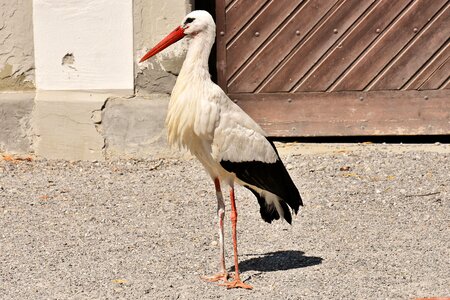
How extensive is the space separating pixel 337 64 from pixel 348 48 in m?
0.19

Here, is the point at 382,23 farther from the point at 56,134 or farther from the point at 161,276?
the point at 161,276

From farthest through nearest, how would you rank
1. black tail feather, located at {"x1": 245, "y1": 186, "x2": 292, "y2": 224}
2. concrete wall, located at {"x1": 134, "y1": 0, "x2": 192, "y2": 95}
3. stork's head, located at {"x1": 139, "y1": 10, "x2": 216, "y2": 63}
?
concrete wall, located at {"x1": 134, "y1": 0, "x2": 192, "y2": 95} → black tail feather, located at {"x1": 245, "y1": 186, "x2": 292, "y2": 224} → stork's head, located at {"x1": 139, "y1": 10, "x2": 216, "y2": 63}

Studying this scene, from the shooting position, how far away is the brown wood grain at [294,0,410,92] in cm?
909

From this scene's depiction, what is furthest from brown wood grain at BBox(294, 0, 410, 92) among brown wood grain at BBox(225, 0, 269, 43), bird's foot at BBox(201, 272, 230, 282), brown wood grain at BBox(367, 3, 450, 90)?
bird's foot at BBox(201, 272, 230, 282)

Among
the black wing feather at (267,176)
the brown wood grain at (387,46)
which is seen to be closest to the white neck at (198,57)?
the black wing feather at (267,176)

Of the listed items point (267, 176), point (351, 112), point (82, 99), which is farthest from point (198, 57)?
point (351, 112)

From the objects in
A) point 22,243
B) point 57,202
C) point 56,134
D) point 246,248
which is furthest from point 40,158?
point 246,248

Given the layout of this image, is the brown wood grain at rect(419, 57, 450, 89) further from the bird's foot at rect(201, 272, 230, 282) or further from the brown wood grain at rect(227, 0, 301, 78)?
the bird's foot at rect(201, 272, 230, 282)

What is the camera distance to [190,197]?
24.5 ft

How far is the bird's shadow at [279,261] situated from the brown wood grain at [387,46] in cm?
351

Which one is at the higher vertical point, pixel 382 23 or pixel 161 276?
pixel 382 23

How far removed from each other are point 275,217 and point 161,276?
0.87 metres

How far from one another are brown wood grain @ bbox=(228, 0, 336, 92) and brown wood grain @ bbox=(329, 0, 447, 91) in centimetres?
59

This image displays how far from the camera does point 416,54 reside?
9.09m
